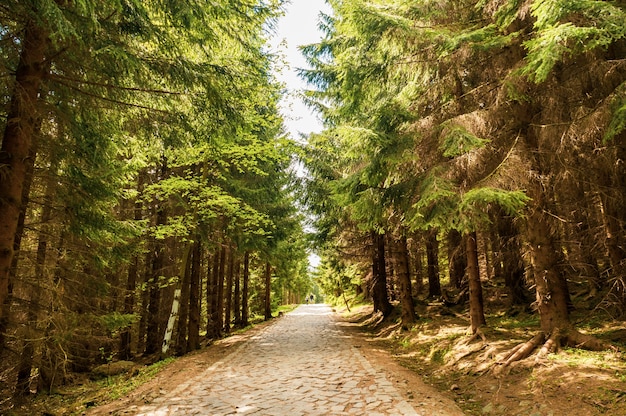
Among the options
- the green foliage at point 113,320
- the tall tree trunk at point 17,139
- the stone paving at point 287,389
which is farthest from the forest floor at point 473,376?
the tall tree trunk at point 17,139

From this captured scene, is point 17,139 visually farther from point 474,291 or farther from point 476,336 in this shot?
point 474,291

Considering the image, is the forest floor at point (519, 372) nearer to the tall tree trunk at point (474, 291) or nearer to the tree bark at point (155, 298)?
the tall tree trunk at point (474, 291)

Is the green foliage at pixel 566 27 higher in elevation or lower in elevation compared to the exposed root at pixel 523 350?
higher

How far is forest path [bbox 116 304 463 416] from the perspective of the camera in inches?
210

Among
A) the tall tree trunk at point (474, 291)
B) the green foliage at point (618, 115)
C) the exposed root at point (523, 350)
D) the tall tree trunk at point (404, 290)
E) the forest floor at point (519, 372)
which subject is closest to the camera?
the green foliage at point (618, 115)

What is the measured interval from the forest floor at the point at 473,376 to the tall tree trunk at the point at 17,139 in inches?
127

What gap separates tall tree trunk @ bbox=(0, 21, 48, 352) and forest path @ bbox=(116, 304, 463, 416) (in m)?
3.26

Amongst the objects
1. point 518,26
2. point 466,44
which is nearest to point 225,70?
point 466,44

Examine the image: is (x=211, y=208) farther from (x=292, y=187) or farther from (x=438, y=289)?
(x=438, y=289)

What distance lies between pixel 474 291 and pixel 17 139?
1037 centimetres

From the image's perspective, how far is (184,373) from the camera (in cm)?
847

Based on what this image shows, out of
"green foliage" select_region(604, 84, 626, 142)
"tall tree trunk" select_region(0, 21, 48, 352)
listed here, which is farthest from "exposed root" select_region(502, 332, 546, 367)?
"tall tree trunk" select_region(0, 21, 48, 352)

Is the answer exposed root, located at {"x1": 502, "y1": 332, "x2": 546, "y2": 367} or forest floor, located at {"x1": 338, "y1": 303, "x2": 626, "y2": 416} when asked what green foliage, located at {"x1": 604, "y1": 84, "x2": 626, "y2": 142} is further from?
exposed root, located at {"x1": 502, "y1": 332, "x2": 546, "y2": 367}

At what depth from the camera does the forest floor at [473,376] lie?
4.82 meters
